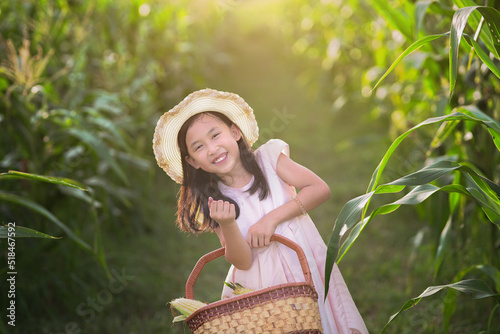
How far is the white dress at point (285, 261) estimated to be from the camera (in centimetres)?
144

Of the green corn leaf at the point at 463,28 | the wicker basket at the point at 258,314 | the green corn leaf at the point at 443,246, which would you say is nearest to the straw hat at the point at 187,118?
the wicker basket at the point at 258,314

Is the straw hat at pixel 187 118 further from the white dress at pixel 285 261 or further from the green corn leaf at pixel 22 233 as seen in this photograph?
the green corn leaf at pixel 22 233

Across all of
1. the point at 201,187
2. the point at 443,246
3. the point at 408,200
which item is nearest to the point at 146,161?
the point at 201,187

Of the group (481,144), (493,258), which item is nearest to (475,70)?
(481,144)

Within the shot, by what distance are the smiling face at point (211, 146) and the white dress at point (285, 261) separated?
0.11m

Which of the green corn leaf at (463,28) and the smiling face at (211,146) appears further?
the smiling face at (211,146)

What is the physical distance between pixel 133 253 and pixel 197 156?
1688 mm

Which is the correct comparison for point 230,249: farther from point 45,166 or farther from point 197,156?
point 45,166

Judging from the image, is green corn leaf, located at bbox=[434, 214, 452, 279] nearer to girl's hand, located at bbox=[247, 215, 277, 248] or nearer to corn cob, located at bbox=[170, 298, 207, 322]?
girl's hand, located at bbox=[247, 215, 277, 248]

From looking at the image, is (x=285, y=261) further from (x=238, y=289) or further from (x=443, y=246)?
(x=443, y=246)

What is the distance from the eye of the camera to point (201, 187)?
154cm

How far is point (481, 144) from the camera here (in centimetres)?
192

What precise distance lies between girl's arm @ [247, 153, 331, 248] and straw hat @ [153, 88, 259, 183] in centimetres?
18

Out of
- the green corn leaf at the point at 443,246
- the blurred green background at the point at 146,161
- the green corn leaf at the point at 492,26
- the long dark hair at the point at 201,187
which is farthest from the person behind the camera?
the blurred green background at the point at 146,161
